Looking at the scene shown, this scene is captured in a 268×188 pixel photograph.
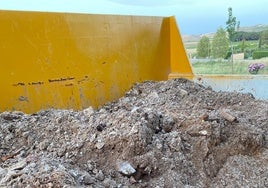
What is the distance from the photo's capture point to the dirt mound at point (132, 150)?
1447 millimetres

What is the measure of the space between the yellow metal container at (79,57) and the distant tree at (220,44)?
11.2 ft

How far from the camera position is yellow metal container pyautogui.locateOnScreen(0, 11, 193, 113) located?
241 centimetres

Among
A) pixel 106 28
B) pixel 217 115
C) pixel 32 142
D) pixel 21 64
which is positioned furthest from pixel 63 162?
pixel 106 28

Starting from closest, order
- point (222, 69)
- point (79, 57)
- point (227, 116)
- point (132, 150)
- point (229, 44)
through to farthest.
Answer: point (132, 150) → point (227, 116) → point (79, 57) → point (222, 69) → point (229, 44)

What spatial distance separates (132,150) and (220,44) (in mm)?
5369

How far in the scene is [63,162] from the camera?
1.51 m

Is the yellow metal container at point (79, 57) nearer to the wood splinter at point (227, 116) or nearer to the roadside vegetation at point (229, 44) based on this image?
the wood splinter at point (227, 116)

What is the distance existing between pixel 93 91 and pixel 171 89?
0.57 meters

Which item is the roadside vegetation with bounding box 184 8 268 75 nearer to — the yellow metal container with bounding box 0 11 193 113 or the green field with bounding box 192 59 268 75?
the green field with bounding box 192 59 268 75

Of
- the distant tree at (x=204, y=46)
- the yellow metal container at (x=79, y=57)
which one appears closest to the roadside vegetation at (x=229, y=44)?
the distant tree at (x=204, y=46)

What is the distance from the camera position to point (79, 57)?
9.15 ft

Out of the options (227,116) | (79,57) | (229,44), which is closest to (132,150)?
(227,116)

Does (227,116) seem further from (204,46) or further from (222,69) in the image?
(204,46)

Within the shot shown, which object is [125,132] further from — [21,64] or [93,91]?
[93,91]
